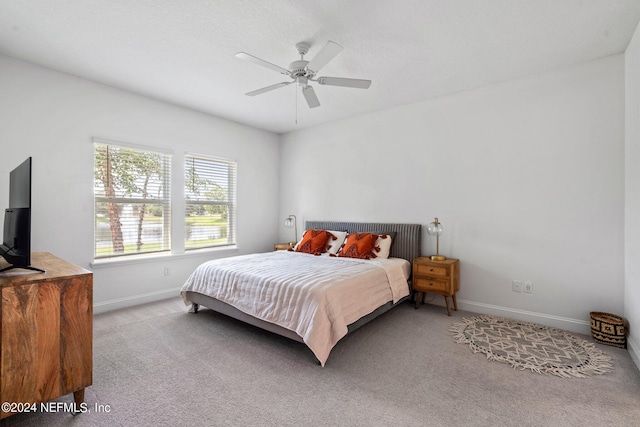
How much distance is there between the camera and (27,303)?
1643 millimetres

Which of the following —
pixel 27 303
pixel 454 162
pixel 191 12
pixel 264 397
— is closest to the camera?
pixel 27 303

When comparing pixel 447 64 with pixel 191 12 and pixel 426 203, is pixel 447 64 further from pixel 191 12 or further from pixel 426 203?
pixel 191 12

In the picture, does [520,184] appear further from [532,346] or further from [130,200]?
[130,200]

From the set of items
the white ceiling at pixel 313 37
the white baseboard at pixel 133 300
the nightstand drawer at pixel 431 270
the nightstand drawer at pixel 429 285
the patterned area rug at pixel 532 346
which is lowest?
the patterned area rug at pixel 532 346

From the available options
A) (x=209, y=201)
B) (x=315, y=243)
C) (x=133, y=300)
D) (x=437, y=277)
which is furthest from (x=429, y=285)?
(x=133, y=300)

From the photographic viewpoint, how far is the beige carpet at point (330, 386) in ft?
5.84

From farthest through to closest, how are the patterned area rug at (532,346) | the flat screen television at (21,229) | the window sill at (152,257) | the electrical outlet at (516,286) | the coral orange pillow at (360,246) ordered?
1. the coral orange pillow at (360,246)
2. the window sill at (152,257)
3. the electrical outlet at (516,286)
4. the patterned area rug at (532,346)
5. the flat screen television at (21,229)

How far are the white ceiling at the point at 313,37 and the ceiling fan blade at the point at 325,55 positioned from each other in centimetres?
28

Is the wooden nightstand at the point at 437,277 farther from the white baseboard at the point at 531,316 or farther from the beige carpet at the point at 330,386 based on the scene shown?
the beige carpet at the point at 330,386

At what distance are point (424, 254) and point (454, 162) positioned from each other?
1.25m

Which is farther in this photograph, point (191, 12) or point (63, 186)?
point (63, 186)

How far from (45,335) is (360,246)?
3.08 meters

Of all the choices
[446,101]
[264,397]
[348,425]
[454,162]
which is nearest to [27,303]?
[264,397]

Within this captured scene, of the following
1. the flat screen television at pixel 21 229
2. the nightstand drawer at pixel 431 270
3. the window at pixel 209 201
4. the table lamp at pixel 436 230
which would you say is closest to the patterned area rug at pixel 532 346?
the nightstand drawer at pixel 431 270
